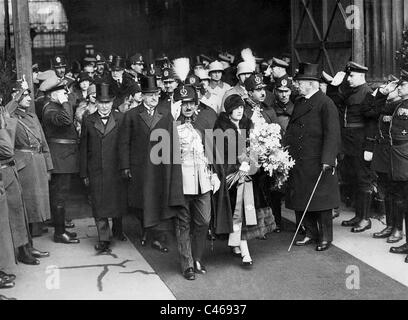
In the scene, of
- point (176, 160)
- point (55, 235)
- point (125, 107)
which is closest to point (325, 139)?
point (176, 160)

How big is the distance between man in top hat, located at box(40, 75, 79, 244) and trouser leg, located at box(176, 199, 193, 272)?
180 centimetres

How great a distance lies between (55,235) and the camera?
23.2 ft

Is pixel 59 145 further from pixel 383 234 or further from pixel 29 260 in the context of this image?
pixel 383 234

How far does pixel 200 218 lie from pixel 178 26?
36.2ft

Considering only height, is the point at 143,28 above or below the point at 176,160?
above

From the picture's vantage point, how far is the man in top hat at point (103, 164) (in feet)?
21.9

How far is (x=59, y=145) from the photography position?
23.4ft

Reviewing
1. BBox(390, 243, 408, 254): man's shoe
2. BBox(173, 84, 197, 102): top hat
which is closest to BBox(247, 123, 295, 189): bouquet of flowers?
BBox(173, 84, 197, 102): top hat

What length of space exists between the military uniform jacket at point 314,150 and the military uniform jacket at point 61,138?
2.64 m

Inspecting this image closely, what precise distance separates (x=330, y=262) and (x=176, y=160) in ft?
6.32

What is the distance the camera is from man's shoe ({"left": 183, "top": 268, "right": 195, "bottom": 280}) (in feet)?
18.5

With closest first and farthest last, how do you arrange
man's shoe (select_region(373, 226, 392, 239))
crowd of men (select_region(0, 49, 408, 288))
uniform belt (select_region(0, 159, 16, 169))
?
uniform belt (select_region(0, 159, 16, 169))
crowd of men (select_region(0, 49, 408, 288))
man's shoe (select_region(373, 226, 392, 239))

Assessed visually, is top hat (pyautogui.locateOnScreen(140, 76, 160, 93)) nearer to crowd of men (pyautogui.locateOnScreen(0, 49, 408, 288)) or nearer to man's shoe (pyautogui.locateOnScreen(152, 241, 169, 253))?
crowd of men (pyautogui.locateOnScreen(0, 49, 408, 288))

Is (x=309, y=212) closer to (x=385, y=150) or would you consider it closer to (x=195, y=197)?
(x=385, y=150)
